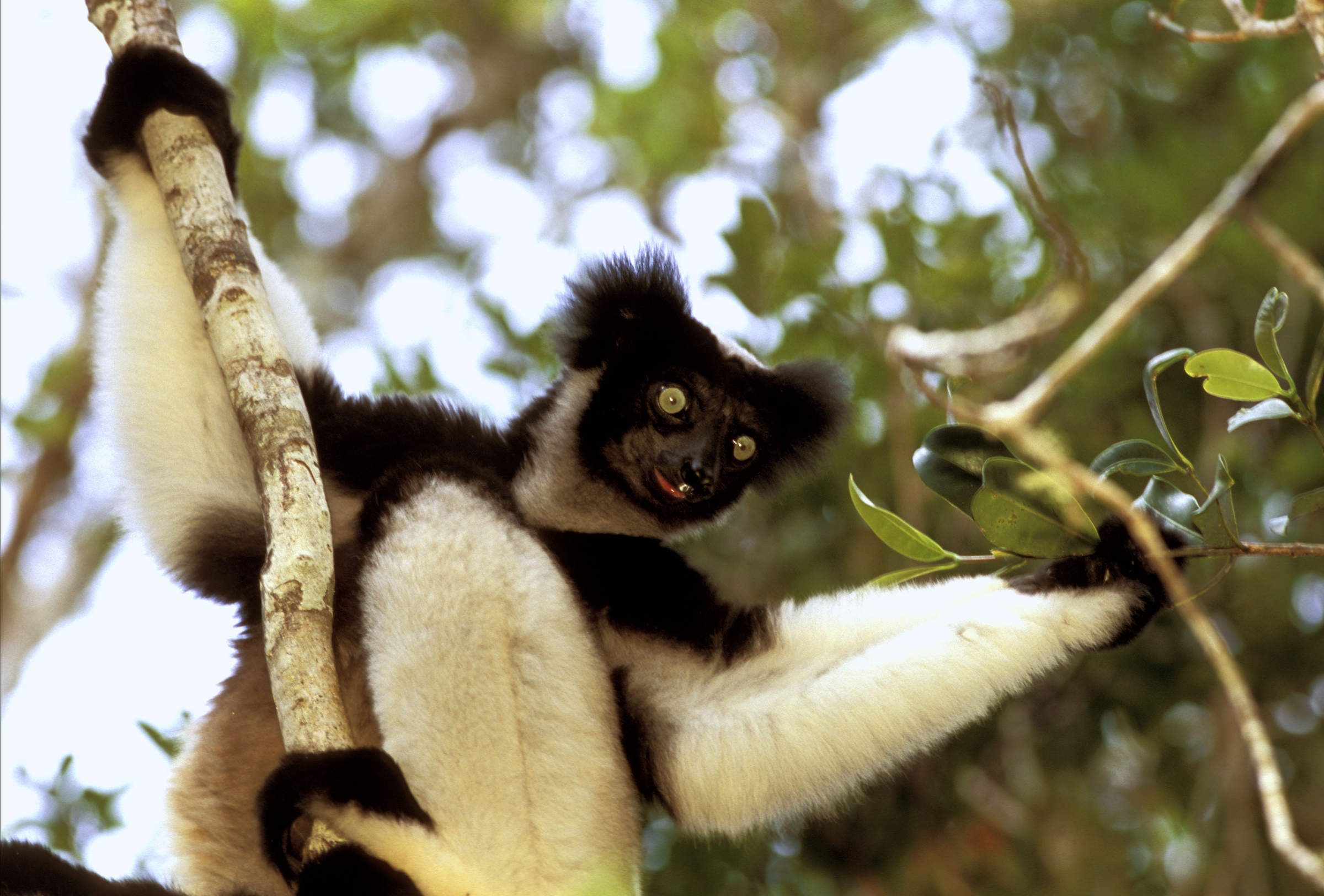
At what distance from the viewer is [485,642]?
2359mm

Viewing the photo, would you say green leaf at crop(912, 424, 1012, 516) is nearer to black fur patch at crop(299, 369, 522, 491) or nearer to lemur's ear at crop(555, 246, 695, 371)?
black fur patch at crop(299, 369, 522, 491)

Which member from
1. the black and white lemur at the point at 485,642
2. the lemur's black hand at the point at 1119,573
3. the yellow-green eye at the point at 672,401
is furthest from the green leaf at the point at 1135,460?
the yellow-green eye at the point at 672,401

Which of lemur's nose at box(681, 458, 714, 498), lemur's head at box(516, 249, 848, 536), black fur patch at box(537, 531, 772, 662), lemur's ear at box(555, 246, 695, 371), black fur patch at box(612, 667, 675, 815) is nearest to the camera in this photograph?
black fur patch at box(612, 667, 675, 815)

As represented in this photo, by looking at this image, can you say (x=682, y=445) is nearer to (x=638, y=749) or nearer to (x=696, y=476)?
(x=696, y=476)

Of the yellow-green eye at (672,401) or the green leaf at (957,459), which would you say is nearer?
the green leaf at (957,459)

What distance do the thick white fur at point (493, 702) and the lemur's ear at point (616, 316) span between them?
3.21 ft

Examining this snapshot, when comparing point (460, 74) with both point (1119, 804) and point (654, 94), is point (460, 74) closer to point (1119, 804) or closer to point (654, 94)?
point (654, 94)

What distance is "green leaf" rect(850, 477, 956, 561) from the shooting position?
88.9 inches

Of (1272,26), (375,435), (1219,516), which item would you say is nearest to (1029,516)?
(1219,516)

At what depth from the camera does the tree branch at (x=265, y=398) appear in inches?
78.4

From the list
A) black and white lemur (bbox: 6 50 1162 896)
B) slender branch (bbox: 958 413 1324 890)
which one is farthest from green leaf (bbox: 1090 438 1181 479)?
slender branch (bbox: 958 413 1324 890)

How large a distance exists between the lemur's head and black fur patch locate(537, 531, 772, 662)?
9.4 inches

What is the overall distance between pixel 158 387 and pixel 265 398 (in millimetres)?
617

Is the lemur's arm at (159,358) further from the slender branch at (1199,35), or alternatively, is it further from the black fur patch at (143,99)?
the slender branch at (1199,35)
